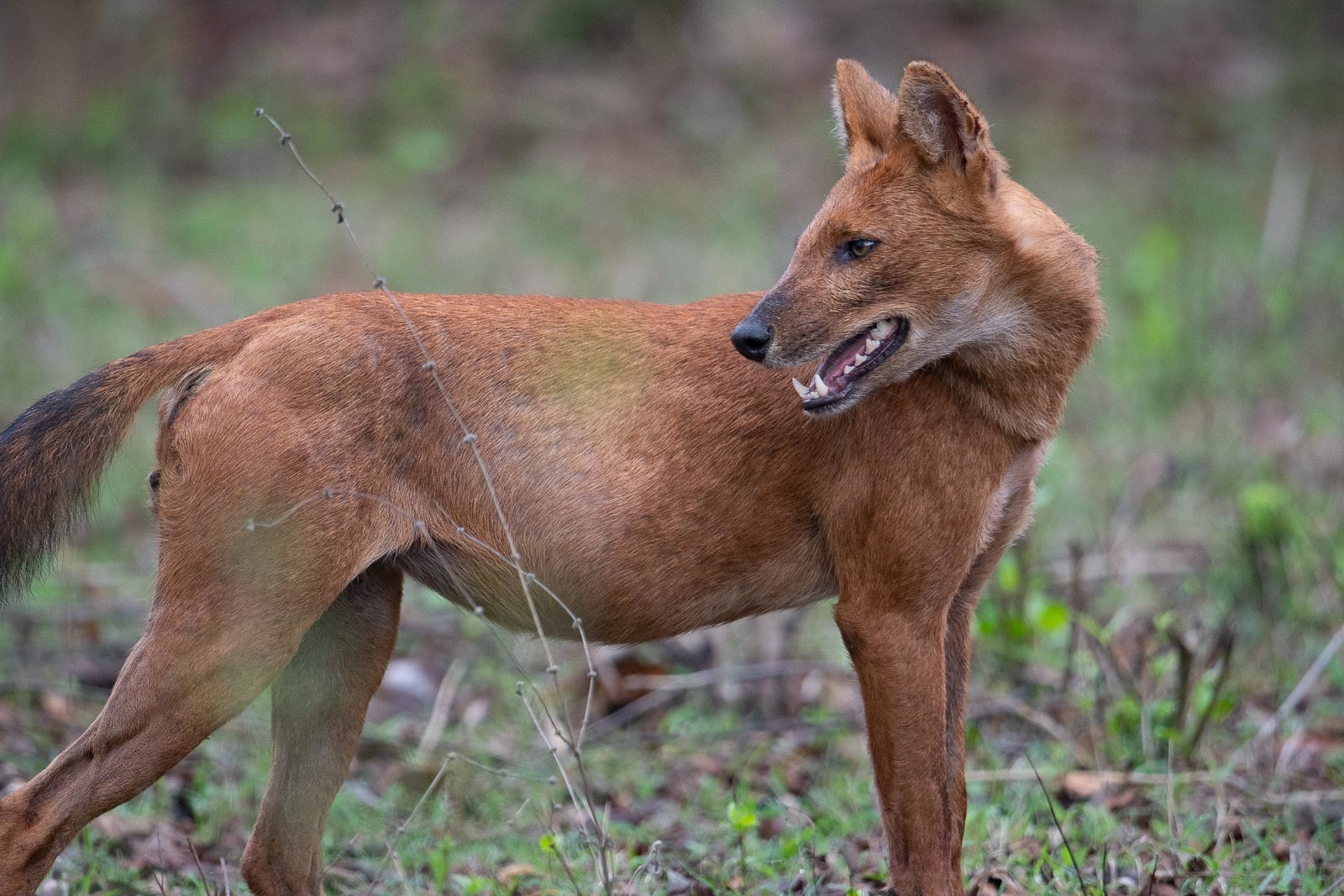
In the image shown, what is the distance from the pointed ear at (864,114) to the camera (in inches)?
151

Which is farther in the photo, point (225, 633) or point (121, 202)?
point (121, 202)

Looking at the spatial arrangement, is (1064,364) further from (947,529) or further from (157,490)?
(157,490)

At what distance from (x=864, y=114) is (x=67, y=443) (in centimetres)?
238

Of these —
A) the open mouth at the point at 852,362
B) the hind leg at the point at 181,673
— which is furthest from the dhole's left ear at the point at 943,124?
the hind leg at the point at 181,673

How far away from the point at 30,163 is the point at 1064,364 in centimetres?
1225

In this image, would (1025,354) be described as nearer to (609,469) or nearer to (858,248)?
(858,248)

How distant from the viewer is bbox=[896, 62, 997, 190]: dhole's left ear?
3.56 m

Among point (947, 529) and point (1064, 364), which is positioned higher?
point (1064, 364)

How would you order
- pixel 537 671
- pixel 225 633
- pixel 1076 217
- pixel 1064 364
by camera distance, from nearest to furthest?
1. pixel 225 633
2. pixel 1064 364
3. pixel 537 671
4. pixel 1076 217

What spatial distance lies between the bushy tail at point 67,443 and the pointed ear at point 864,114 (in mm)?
1756

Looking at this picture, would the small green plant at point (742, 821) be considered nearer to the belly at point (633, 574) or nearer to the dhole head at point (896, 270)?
the belly at point (633, 574)

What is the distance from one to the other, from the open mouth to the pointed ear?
0.49 m

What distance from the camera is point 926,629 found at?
3.78 metres

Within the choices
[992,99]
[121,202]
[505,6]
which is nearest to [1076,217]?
[992,99]
